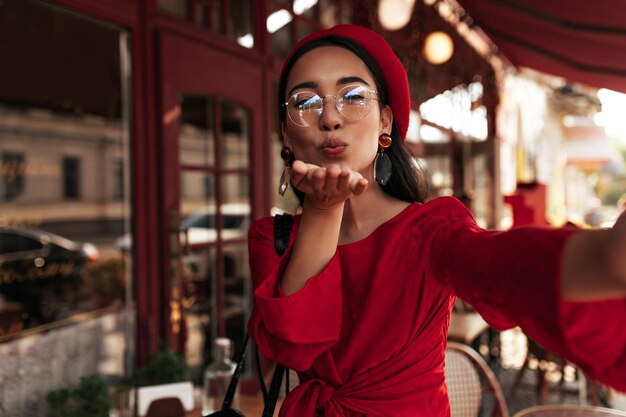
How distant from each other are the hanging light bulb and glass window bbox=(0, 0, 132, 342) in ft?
7.33

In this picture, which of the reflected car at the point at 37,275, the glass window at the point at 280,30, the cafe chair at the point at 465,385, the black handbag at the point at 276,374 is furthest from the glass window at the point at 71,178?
the black handbag at the point at 276,374

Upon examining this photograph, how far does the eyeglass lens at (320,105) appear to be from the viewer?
1.02 meters

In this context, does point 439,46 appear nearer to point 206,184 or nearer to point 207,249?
point 206,184

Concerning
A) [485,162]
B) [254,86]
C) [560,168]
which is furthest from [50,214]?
[560,168]

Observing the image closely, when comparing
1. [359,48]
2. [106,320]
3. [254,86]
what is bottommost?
[106,320]

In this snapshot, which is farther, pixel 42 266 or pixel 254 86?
pixel 42 266

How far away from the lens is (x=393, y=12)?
4.62 m

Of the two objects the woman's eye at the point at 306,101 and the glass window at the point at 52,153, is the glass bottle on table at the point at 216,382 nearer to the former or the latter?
the woman's eye at the point at 306,101

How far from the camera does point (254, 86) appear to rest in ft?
13.2

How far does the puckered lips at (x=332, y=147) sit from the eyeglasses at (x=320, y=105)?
0.05 metres

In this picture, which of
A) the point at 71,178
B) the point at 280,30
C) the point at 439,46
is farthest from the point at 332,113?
the point at 71,178

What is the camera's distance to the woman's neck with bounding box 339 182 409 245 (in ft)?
3.69

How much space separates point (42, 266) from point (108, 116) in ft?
7.27

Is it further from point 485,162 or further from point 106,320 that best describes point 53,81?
point 485,162
